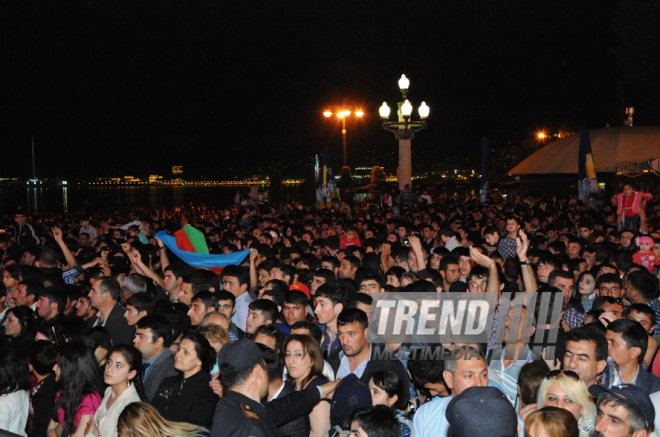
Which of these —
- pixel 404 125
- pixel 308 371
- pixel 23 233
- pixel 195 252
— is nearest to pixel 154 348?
pixel 308 371

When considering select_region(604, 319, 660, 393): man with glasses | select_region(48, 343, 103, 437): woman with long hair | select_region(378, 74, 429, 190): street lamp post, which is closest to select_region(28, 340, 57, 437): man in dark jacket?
select_region(48, 343, 103, 437): woman with long hair

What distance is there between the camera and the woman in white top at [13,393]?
4914 mm

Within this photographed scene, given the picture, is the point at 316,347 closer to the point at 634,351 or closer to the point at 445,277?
→ the point at 634,351

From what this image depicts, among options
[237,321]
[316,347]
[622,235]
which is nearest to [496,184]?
[622,235]

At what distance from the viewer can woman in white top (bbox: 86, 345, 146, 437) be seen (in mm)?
4523

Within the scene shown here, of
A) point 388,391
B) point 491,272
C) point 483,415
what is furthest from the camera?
point 491,272

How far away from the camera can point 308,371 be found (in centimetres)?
463

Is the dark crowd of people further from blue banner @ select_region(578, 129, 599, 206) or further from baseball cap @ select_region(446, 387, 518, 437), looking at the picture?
blue banner @ select_region(578, 129, 599, 206)

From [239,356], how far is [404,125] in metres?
19.4

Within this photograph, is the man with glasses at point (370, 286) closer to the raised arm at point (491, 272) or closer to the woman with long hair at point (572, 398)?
the raised arm at point (491, 272)

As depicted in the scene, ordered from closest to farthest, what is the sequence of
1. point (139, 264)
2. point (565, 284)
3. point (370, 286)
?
point (565, 284) → point (370, 286) → point (139, 264)

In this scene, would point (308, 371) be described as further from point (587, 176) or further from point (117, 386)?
point (587, 176)

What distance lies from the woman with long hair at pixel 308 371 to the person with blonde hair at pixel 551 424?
161 cm

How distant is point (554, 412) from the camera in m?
3.26
